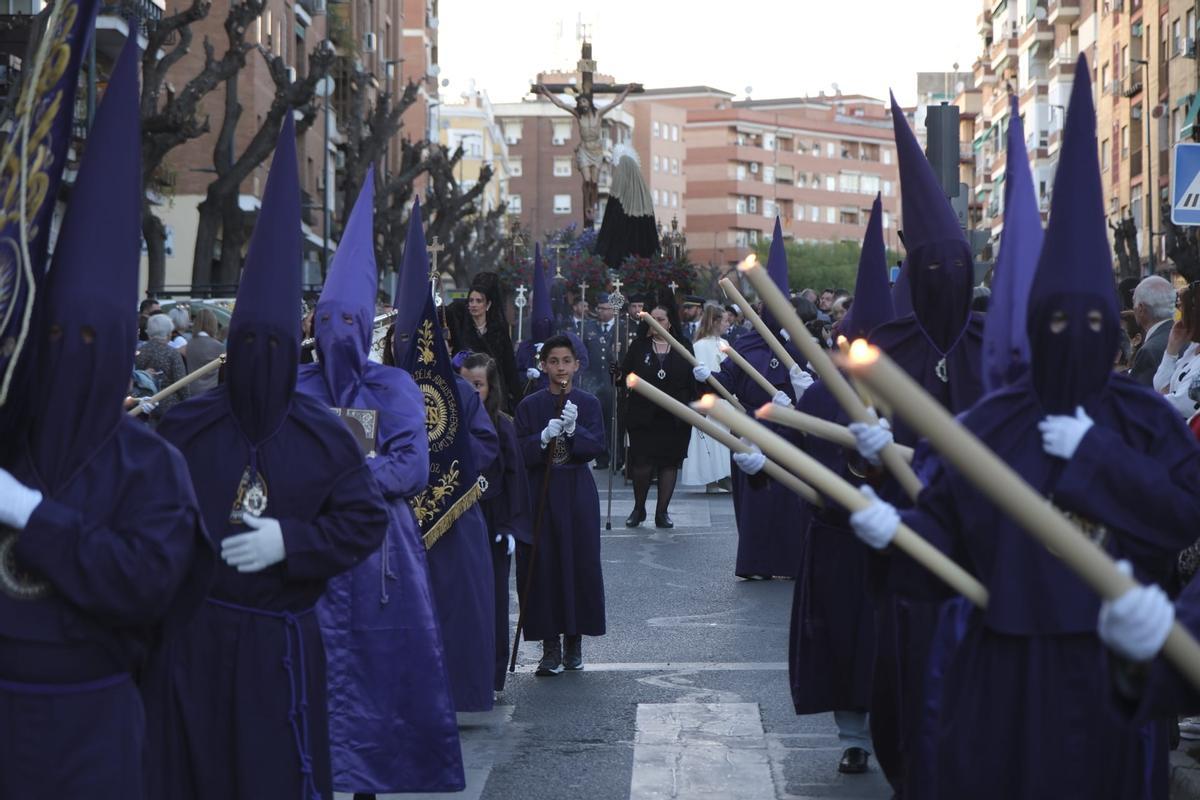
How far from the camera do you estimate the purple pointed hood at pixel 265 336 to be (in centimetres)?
552

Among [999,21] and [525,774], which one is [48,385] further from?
[999,21]

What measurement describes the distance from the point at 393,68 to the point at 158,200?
3737 centimetres

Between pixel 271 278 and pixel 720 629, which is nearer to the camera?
pixel 271 278

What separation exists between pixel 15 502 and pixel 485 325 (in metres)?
9.35

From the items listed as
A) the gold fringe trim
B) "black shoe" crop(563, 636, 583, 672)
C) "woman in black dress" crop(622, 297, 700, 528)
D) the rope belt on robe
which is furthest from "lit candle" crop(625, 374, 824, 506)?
"woman in black dress" crop(622, 297, 700, 528)

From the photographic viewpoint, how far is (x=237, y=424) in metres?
5.60

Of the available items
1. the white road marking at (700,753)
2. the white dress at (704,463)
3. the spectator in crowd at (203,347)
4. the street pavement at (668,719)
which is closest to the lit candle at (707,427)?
the white road marking at (700,753)

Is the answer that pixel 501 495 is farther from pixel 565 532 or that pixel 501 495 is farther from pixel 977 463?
pixel 977 463

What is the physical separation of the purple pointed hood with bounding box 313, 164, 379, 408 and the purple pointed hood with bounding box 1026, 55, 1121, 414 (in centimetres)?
333

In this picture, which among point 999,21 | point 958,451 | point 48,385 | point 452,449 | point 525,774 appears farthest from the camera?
point 999,21

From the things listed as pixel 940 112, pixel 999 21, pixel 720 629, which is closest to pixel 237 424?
pixel 720 629

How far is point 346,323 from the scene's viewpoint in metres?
7.47

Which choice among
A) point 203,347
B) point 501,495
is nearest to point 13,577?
point 501,495

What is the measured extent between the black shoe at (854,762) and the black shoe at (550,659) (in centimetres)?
281
